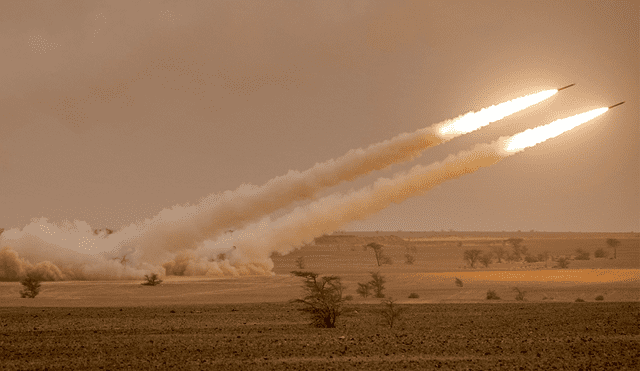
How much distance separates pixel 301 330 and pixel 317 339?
2399 mm

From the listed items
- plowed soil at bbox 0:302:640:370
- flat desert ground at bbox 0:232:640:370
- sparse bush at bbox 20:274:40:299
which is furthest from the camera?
sparse bush at bbox 20:274:40:299

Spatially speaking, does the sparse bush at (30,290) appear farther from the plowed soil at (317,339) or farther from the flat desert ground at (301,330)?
the plowed soil at (317,339)

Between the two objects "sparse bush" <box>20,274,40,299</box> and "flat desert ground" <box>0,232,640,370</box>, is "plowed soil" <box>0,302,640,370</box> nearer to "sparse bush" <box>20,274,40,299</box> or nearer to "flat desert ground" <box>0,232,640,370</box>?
"flat desert ground" <box>0,232,640,370</box>

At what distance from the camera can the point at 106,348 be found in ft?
63.7

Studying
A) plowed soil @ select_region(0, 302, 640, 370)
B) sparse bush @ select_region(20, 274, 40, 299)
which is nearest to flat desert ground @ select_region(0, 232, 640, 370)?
plowed soil @ select_region(0, 302, 640, 370)

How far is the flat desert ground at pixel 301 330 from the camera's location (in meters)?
17.5

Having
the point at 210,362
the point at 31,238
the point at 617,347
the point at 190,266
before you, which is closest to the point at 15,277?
the point at 31,238

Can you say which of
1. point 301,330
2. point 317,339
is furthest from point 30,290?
point 317,339

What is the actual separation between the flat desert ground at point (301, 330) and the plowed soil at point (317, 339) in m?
0.03

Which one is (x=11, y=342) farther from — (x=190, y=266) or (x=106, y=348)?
(x=190, y=266)

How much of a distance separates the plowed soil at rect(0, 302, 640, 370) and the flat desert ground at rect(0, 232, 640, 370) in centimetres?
3

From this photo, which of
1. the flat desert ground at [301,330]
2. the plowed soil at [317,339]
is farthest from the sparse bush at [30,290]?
the plowed soil at [317,339]

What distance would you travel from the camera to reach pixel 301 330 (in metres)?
23.4

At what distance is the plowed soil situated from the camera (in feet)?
56.4
